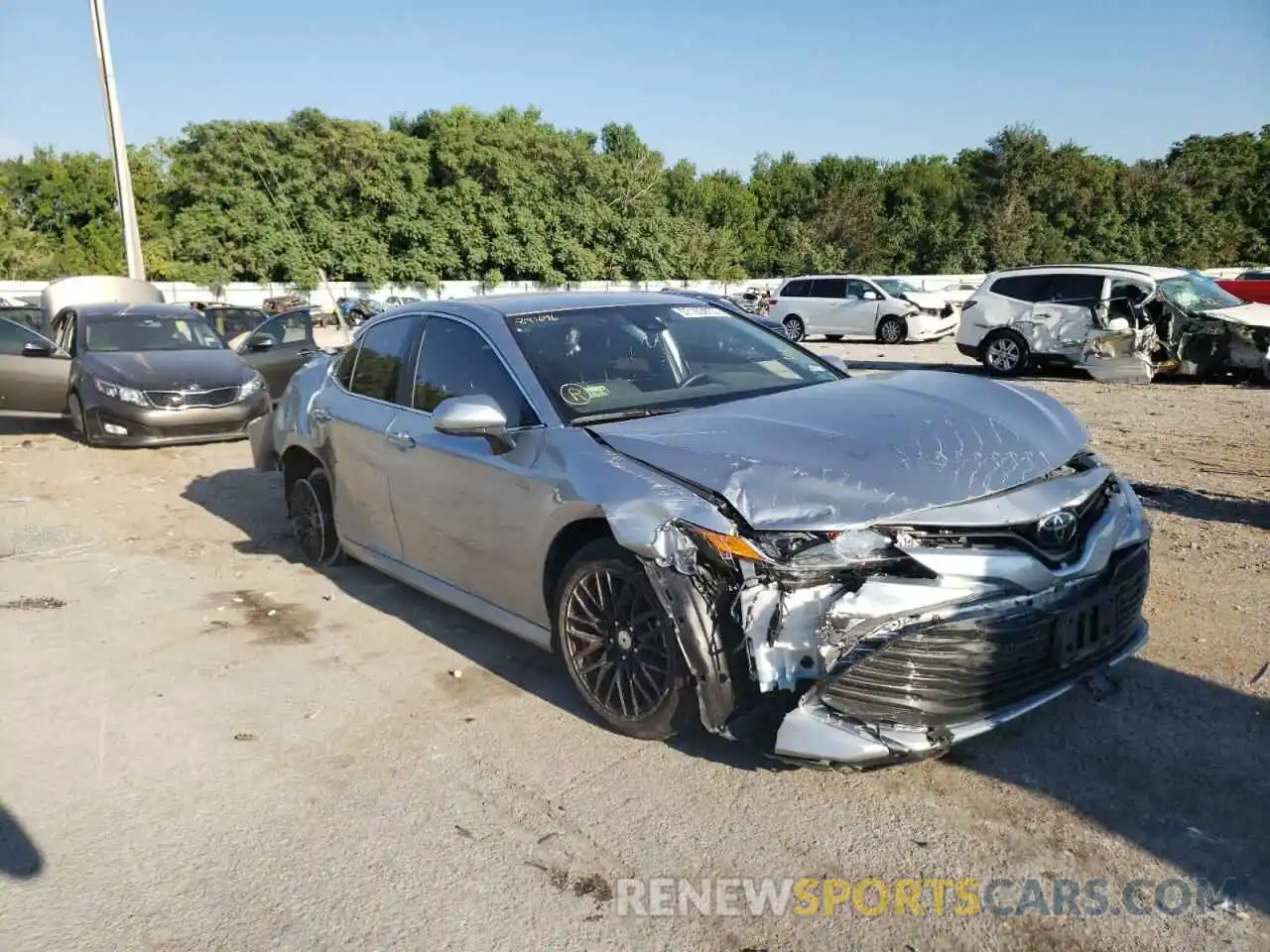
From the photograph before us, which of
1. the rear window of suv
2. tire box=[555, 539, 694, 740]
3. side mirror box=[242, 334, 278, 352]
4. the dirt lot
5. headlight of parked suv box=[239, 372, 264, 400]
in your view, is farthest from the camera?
the rear window of suv

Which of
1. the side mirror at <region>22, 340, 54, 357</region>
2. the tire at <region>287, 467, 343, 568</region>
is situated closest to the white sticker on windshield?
the tire at <region>287, 467, 343, 568</region>

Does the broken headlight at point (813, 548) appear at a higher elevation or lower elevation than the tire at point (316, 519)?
higher

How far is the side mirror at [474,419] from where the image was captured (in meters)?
4.14

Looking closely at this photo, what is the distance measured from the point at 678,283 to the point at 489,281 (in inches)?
412

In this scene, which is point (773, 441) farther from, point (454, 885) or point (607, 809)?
point (454, 885)

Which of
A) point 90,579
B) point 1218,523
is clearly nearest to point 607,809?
point 90,579

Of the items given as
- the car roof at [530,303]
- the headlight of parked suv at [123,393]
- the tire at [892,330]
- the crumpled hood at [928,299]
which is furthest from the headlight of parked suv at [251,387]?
the crumpled hood at [928,299]

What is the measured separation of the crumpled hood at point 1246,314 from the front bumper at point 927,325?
10.2m

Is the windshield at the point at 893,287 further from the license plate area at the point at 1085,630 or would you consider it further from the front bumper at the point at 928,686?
the front bumper at the point at 928,686

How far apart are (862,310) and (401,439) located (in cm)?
2174

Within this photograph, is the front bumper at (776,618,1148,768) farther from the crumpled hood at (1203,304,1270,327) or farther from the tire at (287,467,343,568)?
the crumpled hood at (1203,304,1270,327)

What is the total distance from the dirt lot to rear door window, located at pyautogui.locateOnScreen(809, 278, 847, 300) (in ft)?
68.6

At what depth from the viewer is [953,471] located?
11.4ft

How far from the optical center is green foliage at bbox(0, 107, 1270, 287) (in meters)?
49.0
